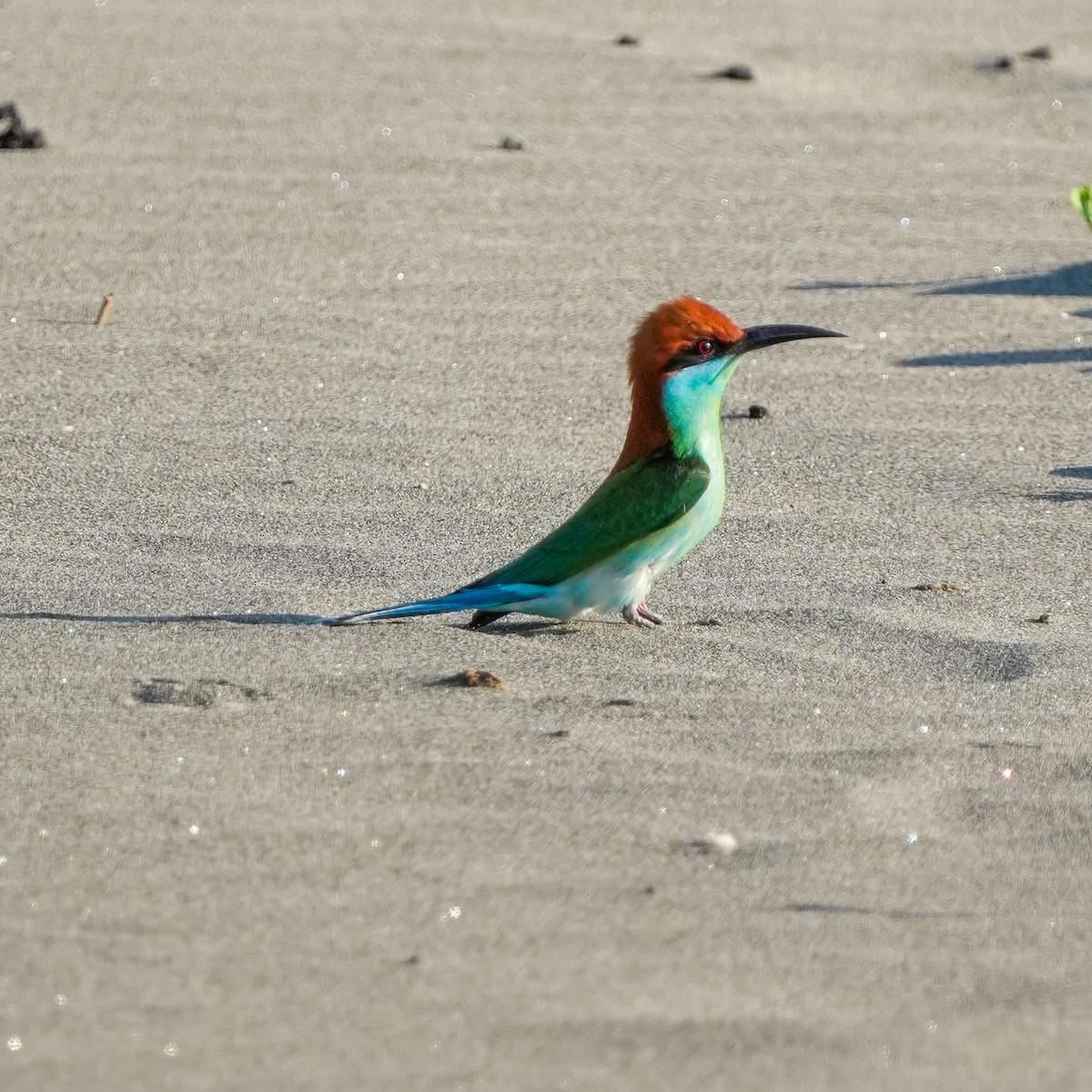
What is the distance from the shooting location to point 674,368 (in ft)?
14.4

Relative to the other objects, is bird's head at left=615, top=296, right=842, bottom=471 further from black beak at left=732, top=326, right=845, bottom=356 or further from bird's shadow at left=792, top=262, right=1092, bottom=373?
bird's shadow at left=792, top=262, right=1092, bottom=373

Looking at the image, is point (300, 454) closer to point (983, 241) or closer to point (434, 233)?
point (434, 233)

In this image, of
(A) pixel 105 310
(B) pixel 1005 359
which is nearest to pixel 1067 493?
(B) pixel 1005 359

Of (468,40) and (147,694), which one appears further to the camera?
(468,40)

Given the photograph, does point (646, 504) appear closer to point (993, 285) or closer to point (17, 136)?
point (993, 285)

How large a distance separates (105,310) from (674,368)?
2.40 m

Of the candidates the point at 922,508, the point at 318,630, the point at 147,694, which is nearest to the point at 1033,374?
the point at 922,508

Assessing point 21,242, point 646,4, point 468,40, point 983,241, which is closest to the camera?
point 21,242

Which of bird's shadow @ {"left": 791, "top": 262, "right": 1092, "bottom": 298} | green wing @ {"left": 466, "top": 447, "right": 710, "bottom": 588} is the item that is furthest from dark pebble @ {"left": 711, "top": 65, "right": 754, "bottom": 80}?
green wing @ {"left": 466, "top": 447, "right": 710, "bottom": 588}

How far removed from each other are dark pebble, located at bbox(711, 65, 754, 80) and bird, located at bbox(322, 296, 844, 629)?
13.3 feet

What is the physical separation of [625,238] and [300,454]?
1.96 m

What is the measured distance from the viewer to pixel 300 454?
17.7 feet

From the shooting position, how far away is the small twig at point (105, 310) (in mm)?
6070

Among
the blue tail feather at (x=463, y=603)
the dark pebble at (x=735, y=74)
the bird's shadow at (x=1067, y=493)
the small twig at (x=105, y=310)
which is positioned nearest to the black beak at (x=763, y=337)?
the blue tail feather at (x=463, y=603)
